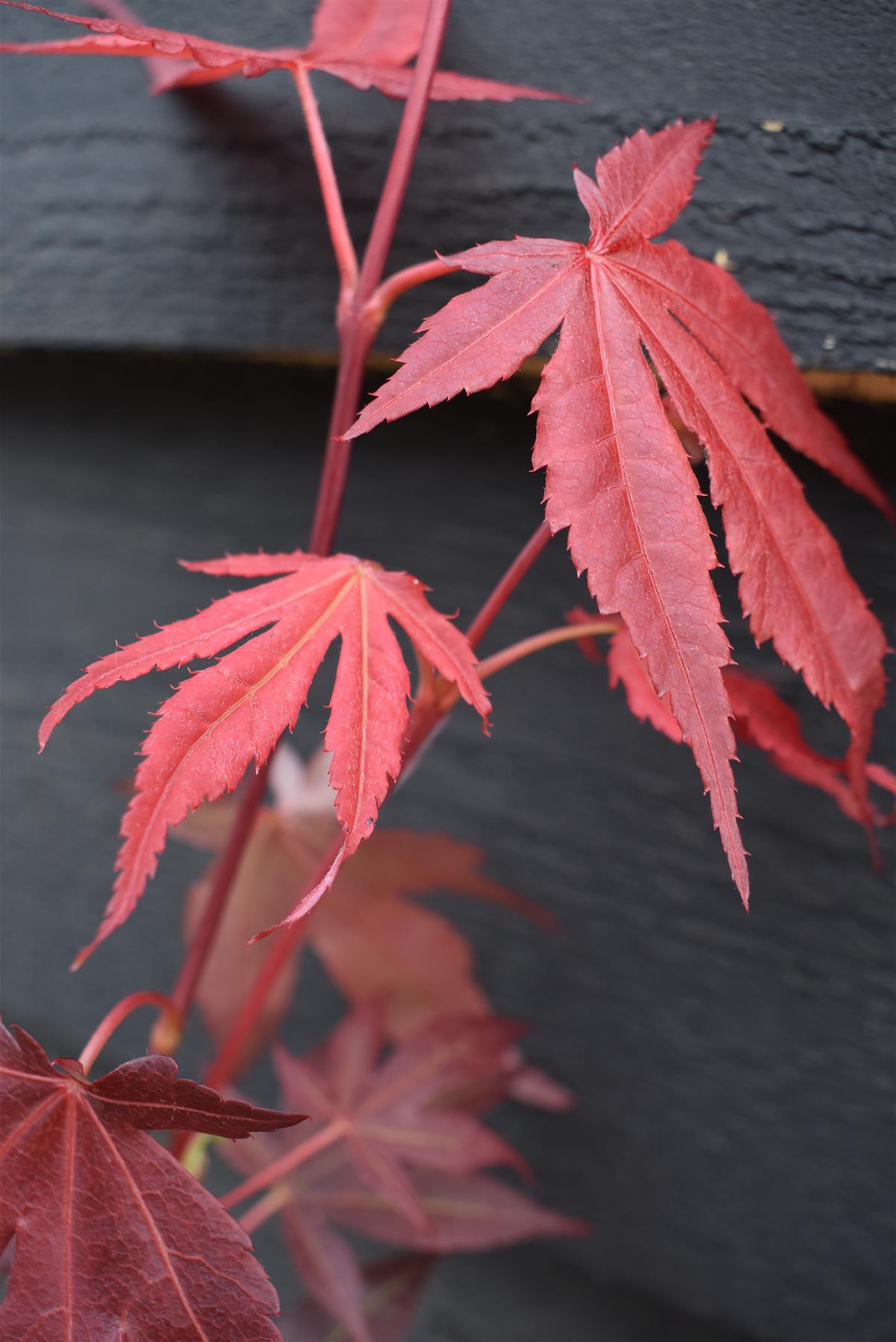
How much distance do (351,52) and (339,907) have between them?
434 millimetres

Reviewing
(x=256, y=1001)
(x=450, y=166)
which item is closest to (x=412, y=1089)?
(x=256, y=1001)

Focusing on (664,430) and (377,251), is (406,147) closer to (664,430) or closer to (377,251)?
(377,251)

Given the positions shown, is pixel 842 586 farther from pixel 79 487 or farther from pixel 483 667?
pixel 79 487

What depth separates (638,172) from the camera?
312mm

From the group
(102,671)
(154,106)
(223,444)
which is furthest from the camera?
(223,444)

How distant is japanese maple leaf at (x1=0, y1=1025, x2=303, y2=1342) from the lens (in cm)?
27

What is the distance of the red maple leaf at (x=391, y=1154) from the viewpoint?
505 mm

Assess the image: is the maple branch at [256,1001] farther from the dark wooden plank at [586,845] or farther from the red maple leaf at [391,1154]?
the dark wooden plank at [586,845]

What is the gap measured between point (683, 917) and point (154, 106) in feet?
1.83

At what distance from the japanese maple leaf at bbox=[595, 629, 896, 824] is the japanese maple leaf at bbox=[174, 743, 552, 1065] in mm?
204

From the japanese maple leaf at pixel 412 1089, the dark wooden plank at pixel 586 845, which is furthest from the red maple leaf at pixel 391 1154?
the dark wooden plank at pixel 586 845

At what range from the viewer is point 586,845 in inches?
23.7

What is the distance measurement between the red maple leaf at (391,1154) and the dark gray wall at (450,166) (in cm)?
40

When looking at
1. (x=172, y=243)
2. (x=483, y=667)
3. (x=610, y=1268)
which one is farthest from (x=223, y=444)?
(x=610, y=1268)
